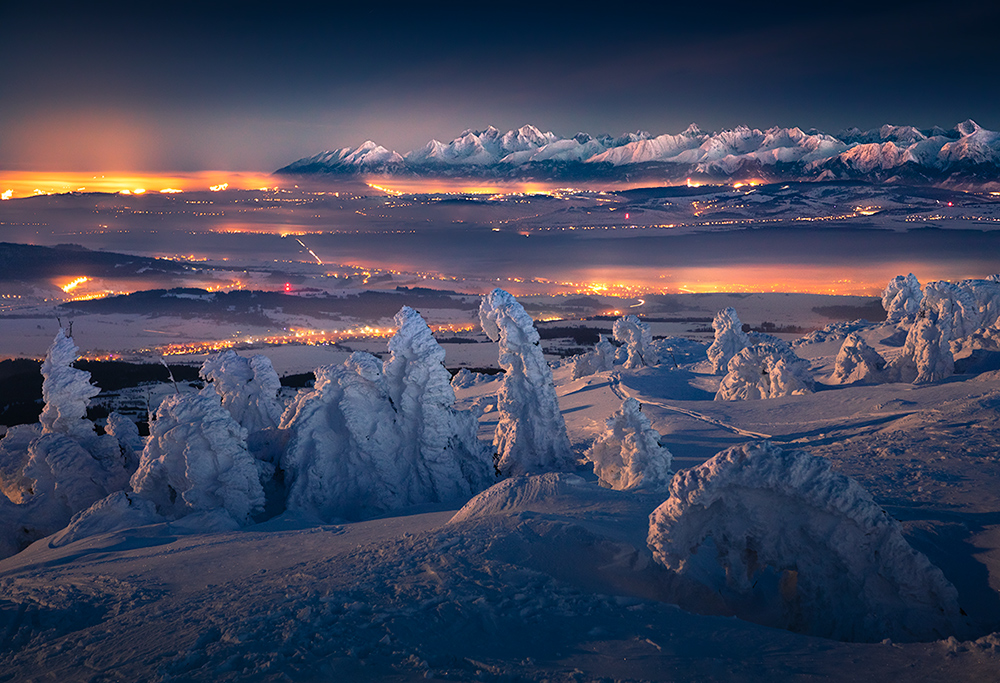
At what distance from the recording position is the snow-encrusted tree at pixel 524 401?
2364 centimetres

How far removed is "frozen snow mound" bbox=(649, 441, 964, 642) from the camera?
32.0 ft

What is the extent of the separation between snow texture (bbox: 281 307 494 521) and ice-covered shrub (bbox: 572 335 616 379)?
28652 millimetres

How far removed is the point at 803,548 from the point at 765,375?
984 inches

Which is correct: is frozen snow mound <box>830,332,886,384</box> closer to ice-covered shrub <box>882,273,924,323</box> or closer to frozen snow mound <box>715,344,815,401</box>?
frozen snow mound <box>715,344,815,401</box>

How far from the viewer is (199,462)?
20.0 meters

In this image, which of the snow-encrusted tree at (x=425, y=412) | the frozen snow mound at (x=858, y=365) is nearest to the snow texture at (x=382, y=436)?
the snow-encrusted tree at (x=425, y=412)

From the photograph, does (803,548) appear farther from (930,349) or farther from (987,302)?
(987,302)

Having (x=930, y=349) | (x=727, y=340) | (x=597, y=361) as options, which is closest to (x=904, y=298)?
(x=727, y=340)

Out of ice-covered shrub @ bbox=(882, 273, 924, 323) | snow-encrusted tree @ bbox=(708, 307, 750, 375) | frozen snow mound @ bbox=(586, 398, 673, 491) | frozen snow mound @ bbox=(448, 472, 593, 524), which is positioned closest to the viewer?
frozen snow mound @ bbox=(448, 472, 593, 524)

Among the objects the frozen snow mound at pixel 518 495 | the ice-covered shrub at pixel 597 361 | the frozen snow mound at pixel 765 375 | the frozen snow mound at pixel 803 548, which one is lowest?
the ice-covered shrub at pixel 597 361

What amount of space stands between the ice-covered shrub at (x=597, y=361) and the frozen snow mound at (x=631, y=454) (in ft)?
100

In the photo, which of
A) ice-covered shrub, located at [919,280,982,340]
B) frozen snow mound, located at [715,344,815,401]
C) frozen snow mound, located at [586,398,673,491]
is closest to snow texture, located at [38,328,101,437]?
frozen snow mound, located at [586,398,673,491]

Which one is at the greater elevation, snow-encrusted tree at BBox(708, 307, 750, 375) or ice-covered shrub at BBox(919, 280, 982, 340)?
ice-covered shrub at BBox(919, 280, 982, 340)

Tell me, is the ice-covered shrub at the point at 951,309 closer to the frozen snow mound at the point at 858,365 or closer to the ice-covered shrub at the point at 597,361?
the frozen snow mound at the point at 858,365
